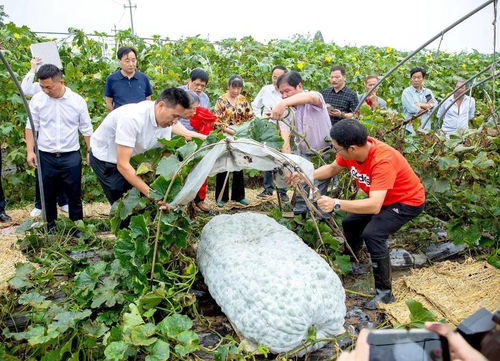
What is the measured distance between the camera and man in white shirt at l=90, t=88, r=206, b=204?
355 cm

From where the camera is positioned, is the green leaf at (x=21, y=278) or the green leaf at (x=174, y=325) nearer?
the green leaf at (x=174, y=325)

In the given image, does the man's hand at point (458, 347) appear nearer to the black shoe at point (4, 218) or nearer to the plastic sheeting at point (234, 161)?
the plastic sheeting at point (234, 161)

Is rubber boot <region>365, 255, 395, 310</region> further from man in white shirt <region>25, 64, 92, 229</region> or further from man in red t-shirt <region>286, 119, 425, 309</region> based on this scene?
man in white shirt <region>25, 64, 92, 229</region>

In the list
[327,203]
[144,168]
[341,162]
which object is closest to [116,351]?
[144,168]

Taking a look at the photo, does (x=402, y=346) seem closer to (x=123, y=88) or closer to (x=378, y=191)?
(x=378, y=191)

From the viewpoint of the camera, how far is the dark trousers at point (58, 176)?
456cm

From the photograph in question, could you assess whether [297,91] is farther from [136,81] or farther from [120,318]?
[120,318]

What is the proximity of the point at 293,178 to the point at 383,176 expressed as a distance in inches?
25.1

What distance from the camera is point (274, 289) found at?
9.37ft

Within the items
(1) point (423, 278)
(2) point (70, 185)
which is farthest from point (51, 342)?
(1) point (423, 278)

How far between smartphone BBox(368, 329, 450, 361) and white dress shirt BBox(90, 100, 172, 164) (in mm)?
2814

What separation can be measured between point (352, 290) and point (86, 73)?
541 centimetres

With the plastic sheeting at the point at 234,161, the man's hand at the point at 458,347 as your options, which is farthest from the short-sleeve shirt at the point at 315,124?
the man's hand at the point at 458,347

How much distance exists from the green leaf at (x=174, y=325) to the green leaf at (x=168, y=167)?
3.06 ft
